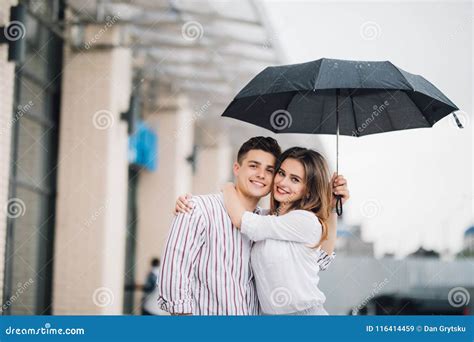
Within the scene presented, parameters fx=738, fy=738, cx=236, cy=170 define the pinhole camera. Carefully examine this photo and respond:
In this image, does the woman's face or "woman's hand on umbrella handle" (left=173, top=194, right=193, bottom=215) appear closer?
"woman's hand on umbrella handle" (left=173, top=194, right=193, bottom=215)

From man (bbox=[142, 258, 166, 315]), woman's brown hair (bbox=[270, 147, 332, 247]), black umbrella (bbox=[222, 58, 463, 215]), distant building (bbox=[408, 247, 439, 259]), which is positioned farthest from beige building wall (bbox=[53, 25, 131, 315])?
distant building (bbox=[408, 247, 439, 259])

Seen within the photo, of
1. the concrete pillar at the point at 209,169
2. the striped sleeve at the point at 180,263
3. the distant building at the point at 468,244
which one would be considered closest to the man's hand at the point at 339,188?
the striped sleeve at the point at 180,263

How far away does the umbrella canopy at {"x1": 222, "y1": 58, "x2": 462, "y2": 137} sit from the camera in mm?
3871

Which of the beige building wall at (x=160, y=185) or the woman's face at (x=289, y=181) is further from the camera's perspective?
the beige building wall at (x=160, y=185)

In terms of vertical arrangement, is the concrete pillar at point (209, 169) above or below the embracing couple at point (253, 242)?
above

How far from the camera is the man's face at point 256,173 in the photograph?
3.60 m

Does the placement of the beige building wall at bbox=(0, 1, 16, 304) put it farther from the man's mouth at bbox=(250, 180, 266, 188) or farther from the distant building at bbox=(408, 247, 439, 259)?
the distant building at bbox=(408, 247, 439, 259)

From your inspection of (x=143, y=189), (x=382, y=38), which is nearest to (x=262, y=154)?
(x=382, y=38)

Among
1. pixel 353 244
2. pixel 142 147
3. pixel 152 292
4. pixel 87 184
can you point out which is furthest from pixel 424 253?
pixel 87 184

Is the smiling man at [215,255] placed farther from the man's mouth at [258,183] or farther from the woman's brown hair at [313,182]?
the woman's brown hair at [313,182]

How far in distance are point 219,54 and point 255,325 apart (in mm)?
7289

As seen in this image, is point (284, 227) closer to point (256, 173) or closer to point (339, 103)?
point (256, 173)

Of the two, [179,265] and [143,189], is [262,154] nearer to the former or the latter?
[179,265]

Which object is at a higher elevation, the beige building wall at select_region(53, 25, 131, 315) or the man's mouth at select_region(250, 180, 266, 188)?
the beige building wall at select_region(53, 25, 131, 315)
